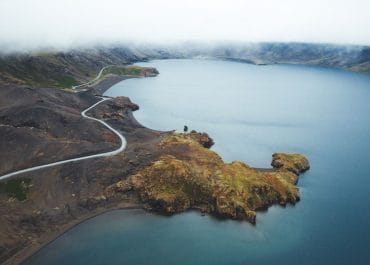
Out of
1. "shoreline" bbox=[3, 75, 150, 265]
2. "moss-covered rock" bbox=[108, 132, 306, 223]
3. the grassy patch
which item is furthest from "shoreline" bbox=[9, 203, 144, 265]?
the grassy patch

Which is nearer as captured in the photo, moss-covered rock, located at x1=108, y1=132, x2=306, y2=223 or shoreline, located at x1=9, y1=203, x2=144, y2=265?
shoreline, located at x1=9, y1=203, x2=144, y2=265

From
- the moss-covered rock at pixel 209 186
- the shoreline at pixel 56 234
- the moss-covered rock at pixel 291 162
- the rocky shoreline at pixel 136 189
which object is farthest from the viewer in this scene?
the moss-covered rock at pixel 291 162

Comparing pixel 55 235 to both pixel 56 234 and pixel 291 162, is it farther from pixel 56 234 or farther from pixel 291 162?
pixel 291 162

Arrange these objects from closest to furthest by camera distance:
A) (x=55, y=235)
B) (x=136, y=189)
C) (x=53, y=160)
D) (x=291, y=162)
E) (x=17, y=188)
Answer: (x=55, y=235) < (x=17, y=188) < (x=136, y=189) < (x=53, y=160) < (x=291, y=162)

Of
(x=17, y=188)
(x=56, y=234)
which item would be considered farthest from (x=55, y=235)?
(x=17, y=188)

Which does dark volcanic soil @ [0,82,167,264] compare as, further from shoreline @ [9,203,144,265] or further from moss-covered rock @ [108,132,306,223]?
moss-covered rock @ [108,132,306,223]

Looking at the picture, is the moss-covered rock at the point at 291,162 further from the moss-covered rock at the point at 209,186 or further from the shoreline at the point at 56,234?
the shoreline at the point at 56,234

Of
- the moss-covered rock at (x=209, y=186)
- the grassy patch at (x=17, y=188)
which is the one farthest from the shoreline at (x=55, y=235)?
the grassy patch at (x=17, y=188)
